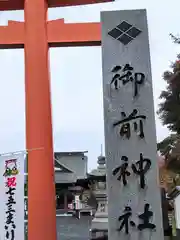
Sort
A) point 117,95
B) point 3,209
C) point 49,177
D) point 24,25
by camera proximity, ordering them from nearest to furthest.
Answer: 1. point 117,95
2. point 3,209
3. point 49,177
4. point 24,25

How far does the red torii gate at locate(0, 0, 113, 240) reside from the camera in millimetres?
5523

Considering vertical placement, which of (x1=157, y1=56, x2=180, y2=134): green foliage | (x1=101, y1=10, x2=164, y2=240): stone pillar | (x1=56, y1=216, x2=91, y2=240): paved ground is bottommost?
(x1=56, y1=216, x2=91, y2=240): paved ground

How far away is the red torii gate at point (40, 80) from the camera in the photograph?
18.1 ft

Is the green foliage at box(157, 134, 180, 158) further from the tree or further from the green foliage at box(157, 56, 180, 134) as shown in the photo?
the green foliage at box(157, 56, 180, 134)

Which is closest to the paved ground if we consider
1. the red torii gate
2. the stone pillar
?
the red torii gate

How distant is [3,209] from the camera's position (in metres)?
5.04

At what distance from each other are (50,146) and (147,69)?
236 cm

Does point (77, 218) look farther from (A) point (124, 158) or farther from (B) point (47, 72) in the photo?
(A) point (124, 158)

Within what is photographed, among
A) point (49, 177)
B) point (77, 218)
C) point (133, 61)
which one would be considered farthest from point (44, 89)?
point (77, 218)

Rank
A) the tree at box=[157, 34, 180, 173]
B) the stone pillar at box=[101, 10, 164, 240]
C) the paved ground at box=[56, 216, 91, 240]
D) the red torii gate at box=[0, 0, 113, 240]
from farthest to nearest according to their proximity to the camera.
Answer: the paved ground at box=[56, 216, 91, 240] → the tree at box=[157, 34, 180, 173] → the red torii gate at box=[0, 0, 113, 240] → the stone pillar at box=[101, 10, 164, 240]

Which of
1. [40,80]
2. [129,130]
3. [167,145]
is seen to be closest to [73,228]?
[167,145]

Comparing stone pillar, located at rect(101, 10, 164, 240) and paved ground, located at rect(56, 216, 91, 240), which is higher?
stone pillar, located at rect(101, 10, 164, 240)

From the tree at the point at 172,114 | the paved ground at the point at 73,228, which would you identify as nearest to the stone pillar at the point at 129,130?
the tree at the point at 172,114

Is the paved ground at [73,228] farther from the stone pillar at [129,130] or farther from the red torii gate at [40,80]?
the stone pillar at [129,130]
